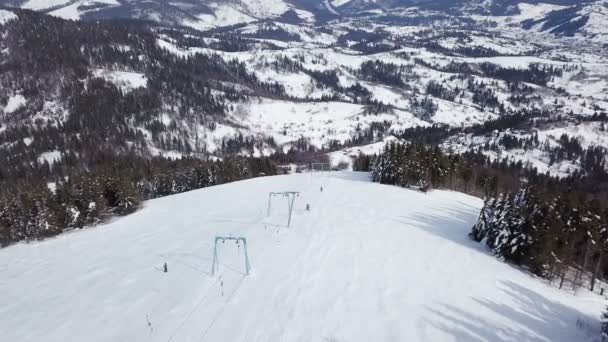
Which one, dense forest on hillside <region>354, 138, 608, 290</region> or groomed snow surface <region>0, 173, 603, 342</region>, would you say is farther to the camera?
dense forest on hillside <region>354, 138, 608, 290</region>

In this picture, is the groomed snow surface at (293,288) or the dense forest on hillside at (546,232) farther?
the dense forest on hillside at (546,232)

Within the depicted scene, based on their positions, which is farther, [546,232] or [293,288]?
[546,232]

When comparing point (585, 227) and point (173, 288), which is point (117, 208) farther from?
point (585, 227)

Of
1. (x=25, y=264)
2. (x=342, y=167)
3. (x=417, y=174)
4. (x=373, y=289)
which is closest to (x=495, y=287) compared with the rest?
(x=373, y=289)

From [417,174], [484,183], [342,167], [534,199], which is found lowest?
[342,167]

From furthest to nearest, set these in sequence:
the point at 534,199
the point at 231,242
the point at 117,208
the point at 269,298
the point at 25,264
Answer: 1. the point at 117,208
2. the point at 25,264
3. the point at 534,199
4. the point at 231,242
5. the point at 269,298

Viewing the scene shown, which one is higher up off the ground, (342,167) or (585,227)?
(585,227)

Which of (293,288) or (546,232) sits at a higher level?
(293,288)

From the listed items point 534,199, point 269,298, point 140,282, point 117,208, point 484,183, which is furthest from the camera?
point 484,183
